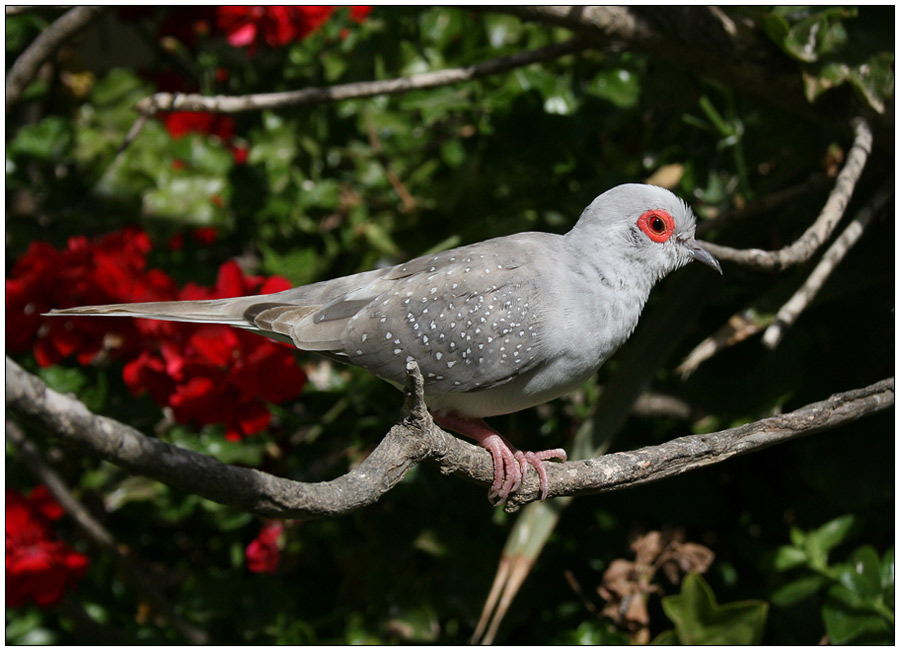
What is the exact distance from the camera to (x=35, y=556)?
2.06 metres

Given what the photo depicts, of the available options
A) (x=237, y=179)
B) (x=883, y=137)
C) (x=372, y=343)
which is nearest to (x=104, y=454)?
(x=372, y=343)

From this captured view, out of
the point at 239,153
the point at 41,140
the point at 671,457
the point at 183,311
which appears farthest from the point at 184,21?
the point at 671,457

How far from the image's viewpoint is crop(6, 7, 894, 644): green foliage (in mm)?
2152

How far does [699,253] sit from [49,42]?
1.99m

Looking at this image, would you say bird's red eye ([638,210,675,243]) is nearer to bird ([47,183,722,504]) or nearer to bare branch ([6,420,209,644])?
bird ([47,183,722,504])

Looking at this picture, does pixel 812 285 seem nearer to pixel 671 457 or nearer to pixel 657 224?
pixel 657 224

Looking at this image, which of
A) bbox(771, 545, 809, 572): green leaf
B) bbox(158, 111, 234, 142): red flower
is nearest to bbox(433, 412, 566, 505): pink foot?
bbox(771, 545, 809, 572): green leaf

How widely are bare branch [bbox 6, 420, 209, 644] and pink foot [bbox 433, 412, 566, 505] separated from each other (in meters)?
1.08

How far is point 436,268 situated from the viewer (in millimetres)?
1775

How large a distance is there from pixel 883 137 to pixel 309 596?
217 centimetres

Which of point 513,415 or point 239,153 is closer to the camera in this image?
point 513,415

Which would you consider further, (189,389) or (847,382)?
(847,382)

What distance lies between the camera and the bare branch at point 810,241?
5.66 feet

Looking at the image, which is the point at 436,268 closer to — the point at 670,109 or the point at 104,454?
the point at 104,454
